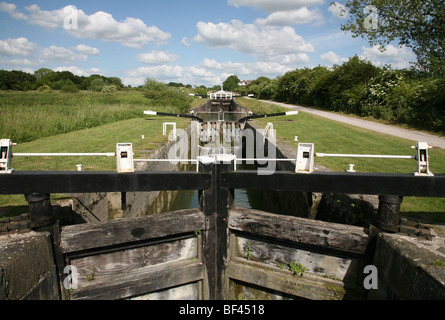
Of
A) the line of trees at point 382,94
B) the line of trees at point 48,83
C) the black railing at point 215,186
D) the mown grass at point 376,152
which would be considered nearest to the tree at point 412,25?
the line of trees at point 382,94

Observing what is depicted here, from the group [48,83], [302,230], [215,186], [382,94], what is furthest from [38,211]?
[48,83]

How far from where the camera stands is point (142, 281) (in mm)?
3205

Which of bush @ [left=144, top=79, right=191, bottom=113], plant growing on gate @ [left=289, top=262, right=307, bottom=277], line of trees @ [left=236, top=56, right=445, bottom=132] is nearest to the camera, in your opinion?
plant growing on gate @ [left=289, top=262, right=307, bottom=277]

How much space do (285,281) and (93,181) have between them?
240cm

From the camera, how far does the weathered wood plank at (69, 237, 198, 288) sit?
10.1ft

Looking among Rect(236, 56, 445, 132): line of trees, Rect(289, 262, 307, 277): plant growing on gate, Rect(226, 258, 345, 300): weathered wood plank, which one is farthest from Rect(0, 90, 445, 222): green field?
Rect(236, 56, 445, 132): line of trees

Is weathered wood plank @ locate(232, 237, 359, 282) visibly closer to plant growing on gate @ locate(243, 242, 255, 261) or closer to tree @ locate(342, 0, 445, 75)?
plant growing on gate @ locate(243, 242, 255, 261)

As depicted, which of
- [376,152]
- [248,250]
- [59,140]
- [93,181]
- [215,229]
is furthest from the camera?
[59,140]

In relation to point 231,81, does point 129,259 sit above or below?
below

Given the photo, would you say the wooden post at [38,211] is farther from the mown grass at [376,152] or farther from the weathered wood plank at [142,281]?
the mown grass at [376,152]

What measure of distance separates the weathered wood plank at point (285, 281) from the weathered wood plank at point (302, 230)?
0.43 metres

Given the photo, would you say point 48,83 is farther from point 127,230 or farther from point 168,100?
point 127,230

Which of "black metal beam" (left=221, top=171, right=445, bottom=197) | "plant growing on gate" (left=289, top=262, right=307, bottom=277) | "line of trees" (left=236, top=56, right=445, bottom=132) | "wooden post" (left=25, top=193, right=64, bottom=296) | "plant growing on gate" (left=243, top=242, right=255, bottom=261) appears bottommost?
"plant growing on gate" (left=289, top=262, right=307, bottom=277)

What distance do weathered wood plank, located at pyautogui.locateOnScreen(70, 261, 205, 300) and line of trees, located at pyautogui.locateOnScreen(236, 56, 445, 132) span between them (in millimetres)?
11546
